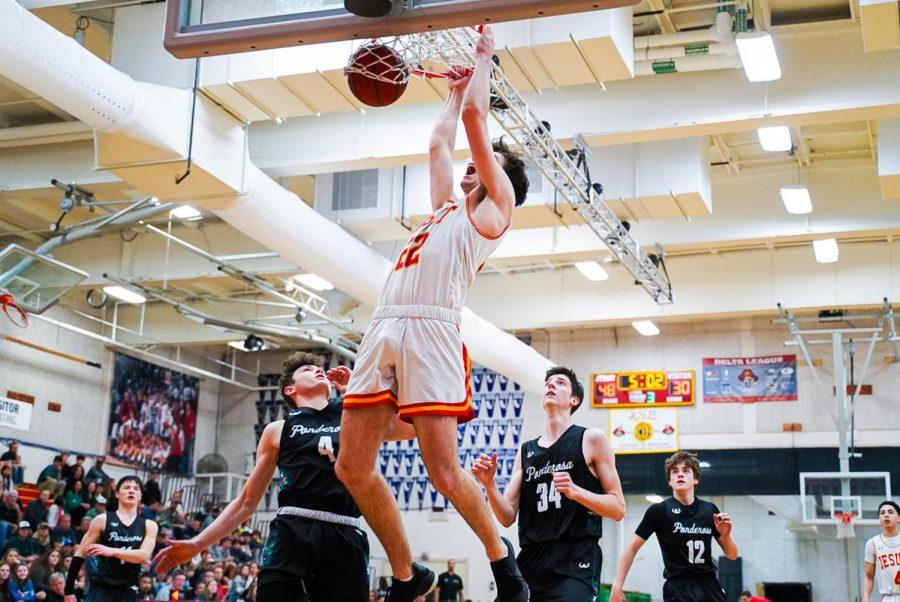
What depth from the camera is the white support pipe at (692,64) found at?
1347 cm

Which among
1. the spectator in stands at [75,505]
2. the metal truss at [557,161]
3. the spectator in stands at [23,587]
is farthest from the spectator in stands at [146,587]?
the metal truss at [557,161]

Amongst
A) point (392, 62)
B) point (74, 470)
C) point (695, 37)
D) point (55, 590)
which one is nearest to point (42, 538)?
point (55, 590)

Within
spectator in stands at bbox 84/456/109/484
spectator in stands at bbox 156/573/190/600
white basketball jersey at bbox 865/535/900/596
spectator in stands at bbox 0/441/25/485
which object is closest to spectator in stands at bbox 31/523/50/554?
spectator in stands at bbox 156/573/190/600

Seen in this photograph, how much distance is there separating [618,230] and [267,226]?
5376mm

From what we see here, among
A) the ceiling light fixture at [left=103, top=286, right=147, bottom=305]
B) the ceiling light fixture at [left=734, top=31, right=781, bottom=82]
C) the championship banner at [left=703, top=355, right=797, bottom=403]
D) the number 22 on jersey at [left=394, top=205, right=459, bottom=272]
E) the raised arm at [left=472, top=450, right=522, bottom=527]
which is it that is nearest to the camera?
the number 22 on jersey at [left=394, top=205, right=459, bottom=272]

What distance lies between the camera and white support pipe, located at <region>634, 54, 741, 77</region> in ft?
44.2

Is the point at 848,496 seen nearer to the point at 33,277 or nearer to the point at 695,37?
the point at 695,37

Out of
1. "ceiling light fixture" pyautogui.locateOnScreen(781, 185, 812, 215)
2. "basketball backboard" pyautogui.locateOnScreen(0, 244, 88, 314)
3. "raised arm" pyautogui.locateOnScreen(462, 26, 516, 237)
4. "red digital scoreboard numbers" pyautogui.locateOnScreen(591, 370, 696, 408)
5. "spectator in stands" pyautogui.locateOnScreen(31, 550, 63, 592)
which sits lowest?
"spectator in stands" pyautogui.locateOnScreen(31, 550, 63, 592)

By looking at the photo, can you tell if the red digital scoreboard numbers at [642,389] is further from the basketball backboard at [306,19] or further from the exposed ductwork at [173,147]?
the basketball backboard at [306,19]

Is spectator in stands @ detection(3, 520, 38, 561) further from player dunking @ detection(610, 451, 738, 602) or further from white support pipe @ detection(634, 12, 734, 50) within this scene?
player dunking @ detection(610, 451, 738, 602)

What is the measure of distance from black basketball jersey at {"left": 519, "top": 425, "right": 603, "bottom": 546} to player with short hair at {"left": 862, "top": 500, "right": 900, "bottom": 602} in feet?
15.1

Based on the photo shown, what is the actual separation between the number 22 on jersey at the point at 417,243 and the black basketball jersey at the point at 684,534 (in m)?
4.22

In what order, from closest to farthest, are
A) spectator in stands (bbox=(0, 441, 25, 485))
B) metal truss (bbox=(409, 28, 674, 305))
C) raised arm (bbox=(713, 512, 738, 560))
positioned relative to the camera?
Result: raised arm (bbox=(713, 512, 738, 560)) → metal truss (bbox=(409, 28, 674, 305)) → spectator in stands (bbox=(0, 441, 25, 485))

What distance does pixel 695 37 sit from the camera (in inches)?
531
